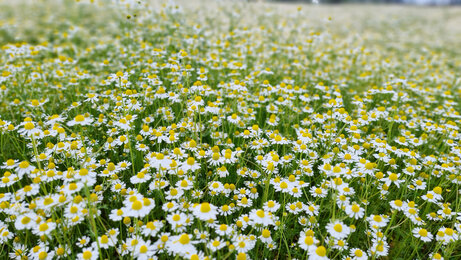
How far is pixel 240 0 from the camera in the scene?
809cm

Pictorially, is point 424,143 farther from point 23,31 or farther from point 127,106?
point 23,31

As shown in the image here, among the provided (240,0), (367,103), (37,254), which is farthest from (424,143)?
(240,0)

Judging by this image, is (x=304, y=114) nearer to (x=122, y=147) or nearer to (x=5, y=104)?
(x=122, y=147)

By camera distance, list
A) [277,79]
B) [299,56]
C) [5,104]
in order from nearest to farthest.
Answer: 1. [5,104]
2. [277,79]
3. [299,56]

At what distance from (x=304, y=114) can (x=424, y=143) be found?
1768 millimetres

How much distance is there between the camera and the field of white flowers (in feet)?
8.09

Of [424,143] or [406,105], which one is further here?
[406,105]

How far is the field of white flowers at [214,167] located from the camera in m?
2.46

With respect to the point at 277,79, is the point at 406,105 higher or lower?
lower

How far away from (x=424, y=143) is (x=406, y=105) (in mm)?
1322

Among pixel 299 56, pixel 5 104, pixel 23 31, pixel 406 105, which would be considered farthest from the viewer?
pixel 23 31

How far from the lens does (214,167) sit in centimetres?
337

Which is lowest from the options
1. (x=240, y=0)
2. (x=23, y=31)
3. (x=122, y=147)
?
(x=122, y=147)

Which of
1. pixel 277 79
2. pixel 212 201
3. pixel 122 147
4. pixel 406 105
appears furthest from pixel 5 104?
pixel 406 105
